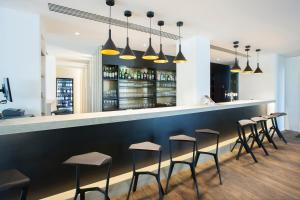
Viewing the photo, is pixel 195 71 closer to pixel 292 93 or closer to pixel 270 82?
pixel 270 82

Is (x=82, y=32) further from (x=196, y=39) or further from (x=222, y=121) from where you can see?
(x=222, y=121)

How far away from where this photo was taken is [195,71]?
4.21 m

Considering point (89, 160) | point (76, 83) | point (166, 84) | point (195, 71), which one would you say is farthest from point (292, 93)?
point (76, 83)

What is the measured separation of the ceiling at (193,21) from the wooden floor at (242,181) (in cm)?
260

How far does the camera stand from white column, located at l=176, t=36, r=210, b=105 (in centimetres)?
421

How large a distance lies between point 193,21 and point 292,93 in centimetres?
551

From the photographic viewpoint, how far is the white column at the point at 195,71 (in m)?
4.21

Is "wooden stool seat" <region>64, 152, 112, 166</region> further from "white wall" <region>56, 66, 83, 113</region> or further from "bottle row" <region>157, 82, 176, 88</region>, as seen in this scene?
"white wall" <region>56, 66, 83, 113</region>

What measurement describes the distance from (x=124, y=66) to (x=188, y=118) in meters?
2.79

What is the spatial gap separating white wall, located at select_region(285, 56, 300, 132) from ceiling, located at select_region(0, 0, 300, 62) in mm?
1903

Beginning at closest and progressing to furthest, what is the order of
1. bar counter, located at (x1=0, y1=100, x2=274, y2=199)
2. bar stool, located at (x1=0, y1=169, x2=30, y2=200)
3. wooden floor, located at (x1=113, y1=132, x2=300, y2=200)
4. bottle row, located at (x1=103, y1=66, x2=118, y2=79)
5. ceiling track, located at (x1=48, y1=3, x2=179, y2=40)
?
bar stool, located at (x1=0, y1=169, x2=30, y2=200) → bar counter, located at (x1=0, y1=100, x2=274, y2=199) → wooden floor, located at (x1=113, y1=132, x2=300, y2=200) → ceiling track, located at (x1=48, y1=3, x2=179, y2=40) → bottle row, located at (x1=103, y1=66, x2=118, y2=79)

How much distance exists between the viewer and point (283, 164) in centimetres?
352

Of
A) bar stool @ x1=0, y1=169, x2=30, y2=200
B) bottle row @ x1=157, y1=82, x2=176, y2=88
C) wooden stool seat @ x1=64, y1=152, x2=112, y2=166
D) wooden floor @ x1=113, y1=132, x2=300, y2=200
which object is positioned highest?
bottle row @ x1=157, y1=82, x2=176, y2=88

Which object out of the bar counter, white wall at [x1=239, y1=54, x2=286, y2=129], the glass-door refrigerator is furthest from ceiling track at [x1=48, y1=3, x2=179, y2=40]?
the glass-door refrigerator
